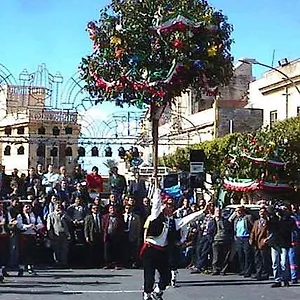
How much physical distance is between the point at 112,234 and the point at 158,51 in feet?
17.8

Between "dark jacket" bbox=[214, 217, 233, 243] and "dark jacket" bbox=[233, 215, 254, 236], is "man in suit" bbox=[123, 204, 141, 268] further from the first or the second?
"dark jacket" bbox=[233, 215, 254, 236]

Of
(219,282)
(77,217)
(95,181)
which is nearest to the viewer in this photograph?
(219,282)

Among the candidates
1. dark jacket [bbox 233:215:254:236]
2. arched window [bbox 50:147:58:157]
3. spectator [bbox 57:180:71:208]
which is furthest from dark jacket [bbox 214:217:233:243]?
arched window [bbox 50:147:58:157]

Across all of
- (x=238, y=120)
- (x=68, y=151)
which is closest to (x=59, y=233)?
(x=68, y=151)

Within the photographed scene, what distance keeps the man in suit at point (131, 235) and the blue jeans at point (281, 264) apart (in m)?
4.78

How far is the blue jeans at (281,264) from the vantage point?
1753 cm

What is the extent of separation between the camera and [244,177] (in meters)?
27.2

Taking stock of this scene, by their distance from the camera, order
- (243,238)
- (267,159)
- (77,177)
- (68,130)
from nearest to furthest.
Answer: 1. (243,238)
2. (77,177)
3. (267,159)
4. (68,130)

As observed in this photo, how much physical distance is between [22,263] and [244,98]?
4628 cm

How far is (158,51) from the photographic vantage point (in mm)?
18531

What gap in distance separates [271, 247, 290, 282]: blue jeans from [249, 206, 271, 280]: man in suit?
18.4 inches

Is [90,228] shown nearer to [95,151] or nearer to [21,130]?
[95,151]

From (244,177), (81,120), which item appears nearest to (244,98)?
(81,120)

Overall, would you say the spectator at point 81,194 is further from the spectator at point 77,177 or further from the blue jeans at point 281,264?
the blue jeans at point 281,264
